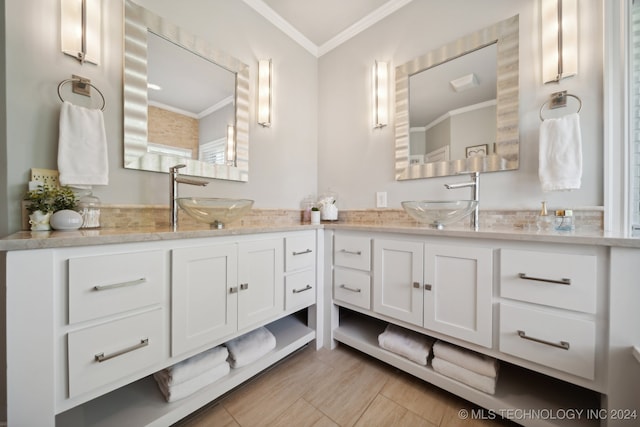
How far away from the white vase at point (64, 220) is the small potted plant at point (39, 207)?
2cm

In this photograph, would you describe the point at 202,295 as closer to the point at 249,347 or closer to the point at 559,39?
the point at 249,347

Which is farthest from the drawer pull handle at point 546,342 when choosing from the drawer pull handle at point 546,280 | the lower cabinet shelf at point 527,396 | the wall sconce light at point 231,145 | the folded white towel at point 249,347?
the wall sconce light at point 231,145

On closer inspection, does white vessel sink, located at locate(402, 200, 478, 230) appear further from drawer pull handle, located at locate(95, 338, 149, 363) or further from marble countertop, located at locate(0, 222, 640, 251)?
drawer pull handle, located at locate(95, 338, 149, 363)

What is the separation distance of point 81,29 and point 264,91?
1.05 m

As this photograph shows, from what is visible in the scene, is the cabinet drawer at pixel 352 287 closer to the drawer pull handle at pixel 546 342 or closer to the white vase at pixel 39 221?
the drawer pull handle at pixel 546 342

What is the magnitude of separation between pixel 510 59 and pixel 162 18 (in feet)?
6.89

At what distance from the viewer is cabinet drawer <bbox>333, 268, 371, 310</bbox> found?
1462 millimetres

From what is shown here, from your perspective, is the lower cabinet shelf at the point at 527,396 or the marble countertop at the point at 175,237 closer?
the marble countertop at the point at 175,237

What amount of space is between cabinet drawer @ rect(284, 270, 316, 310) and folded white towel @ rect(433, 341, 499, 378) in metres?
0.80

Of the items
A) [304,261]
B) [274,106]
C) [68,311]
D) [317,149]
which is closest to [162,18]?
[274,106]

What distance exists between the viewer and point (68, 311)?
0.73 m

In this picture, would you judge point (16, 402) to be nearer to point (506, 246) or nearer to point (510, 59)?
point (506, 246)

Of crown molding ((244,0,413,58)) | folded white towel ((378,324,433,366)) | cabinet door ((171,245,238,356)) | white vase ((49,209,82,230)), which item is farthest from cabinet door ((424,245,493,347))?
crown molding ((244,0,413,58))

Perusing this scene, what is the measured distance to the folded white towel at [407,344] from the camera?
1295 millimetres
